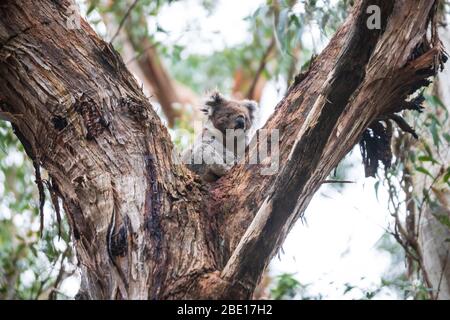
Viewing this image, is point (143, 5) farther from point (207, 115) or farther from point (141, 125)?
point (141, 125)

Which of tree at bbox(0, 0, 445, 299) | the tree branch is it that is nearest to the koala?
the tree branch

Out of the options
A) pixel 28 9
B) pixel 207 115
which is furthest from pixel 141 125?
pixel 207 115

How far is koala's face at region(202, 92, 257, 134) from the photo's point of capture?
576cm

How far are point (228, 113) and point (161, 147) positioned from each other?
2999 millimetres

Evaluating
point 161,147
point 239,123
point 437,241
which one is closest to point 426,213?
point 437,241

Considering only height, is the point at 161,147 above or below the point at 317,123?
above

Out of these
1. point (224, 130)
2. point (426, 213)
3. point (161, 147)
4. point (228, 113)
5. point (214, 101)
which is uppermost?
point (214, 101)

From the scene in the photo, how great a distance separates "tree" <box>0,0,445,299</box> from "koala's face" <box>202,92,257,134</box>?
2.52 m

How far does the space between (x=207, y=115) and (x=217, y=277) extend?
3649 mm

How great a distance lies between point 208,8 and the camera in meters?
7.65

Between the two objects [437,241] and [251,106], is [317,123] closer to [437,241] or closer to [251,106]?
[437,241]

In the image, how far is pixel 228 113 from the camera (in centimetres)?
584

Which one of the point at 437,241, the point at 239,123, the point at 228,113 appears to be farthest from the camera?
the point at 228,113
